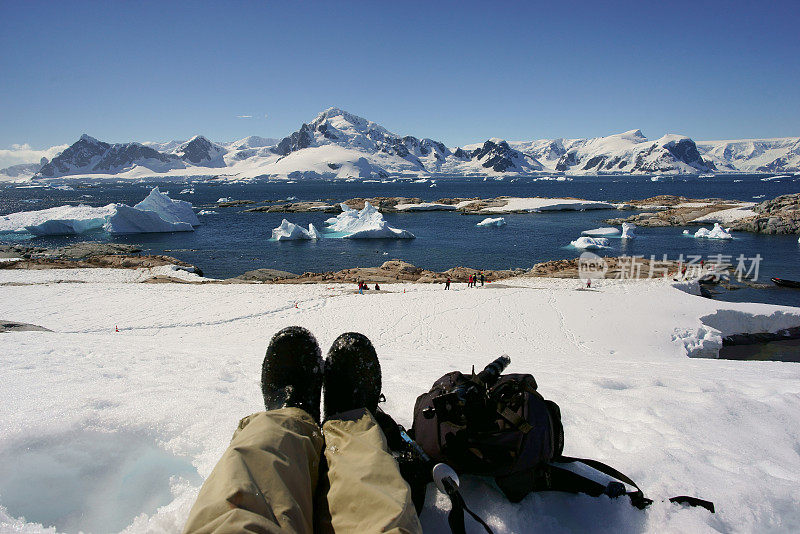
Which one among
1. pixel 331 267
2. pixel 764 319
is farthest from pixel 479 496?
pixel 331 267

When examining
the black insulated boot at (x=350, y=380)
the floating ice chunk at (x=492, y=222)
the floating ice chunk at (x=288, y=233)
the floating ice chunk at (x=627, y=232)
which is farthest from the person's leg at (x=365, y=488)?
the floating ice chunk at (x=492, y=222)

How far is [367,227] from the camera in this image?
38.2 metres

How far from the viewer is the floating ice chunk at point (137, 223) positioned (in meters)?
39.0

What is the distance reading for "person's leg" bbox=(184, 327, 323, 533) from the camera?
1269 millimetres

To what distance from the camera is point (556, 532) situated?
1.80 metres

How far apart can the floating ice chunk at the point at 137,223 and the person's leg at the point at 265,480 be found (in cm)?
4476

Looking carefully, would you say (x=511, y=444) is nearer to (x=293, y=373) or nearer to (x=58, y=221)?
(x=293, y=373)

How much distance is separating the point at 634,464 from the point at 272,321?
1040 cm

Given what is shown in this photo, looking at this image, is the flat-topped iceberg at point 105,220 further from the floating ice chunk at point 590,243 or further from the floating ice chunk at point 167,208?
the floating ice chunk at point 590,243

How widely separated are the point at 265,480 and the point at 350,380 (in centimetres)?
116

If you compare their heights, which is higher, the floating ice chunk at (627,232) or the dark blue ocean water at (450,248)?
the floating ice chunk at (627,232)

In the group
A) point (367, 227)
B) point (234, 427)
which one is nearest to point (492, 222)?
point (367, 227)

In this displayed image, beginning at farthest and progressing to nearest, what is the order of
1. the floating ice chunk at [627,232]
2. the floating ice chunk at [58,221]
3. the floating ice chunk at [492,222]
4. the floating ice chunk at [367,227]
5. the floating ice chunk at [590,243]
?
the floating ice chunk at [492,222], the floating ice chunk at [58,221], the floating ice chunk at [367,227], the floating ice chunk at [627,232], the floating ice chunk at [590,243]

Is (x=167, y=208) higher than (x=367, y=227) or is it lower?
higher
